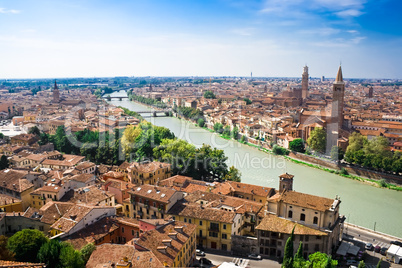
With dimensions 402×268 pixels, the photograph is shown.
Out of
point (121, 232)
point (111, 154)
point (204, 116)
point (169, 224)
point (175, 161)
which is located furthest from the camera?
point (204, 116)

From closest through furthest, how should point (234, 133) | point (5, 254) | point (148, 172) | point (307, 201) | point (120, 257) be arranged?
point (5, 254)
point (120, 257)
point (307, 201)
point (148, 172)
point (234, 133)

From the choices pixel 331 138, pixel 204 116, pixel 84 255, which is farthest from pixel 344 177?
pixel 204 116

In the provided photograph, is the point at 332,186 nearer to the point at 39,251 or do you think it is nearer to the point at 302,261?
the point at 302,261

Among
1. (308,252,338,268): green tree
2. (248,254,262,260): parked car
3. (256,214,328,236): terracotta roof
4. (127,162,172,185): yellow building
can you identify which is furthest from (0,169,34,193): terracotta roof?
(308,252,338,268): green tree

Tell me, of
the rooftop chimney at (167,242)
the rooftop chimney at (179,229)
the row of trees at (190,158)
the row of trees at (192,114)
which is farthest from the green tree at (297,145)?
the rooftop chimney at (167,242)

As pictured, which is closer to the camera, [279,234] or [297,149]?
[279,234]

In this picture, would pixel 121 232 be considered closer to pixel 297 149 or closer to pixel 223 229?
pixel 223 229

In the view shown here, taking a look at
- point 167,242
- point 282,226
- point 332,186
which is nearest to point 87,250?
point 167,242
